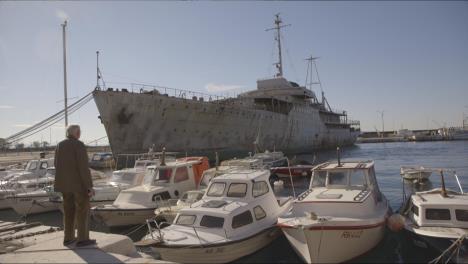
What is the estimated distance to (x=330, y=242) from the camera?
352 inches

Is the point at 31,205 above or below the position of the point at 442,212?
below

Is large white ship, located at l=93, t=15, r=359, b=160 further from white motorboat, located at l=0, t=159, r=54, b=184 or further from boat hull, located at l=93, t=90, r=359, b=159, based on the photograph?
white motorboat, located at l=0, t=159, r=54, b=184

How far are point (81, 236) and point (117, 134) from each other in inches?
1079

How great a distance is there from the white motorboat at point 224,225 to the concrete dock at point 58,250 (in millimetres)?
2899

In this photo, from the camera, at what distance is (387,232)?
12203 millimetres

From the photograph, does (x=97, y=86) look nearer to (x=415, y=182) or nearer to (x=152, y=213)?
(x=152, y=213)

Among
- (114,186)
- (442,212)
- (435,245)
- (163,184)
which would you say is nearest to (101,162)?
(114,186)

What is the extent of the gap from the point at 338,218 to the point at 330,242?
2.73 feet

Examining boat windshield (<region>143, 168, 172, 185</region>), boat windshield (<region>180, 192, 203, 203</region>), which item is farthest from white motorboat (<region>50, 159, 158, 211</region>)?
boat windshield (<region>180, 192, 203, 203</region>)

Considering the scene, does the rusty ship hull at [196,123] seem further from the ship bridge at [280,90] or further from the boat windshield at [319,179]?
the boat windshield at [319,179]

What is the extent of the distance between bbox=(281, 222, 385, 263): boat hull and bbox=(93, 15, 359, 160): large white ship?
22.0m

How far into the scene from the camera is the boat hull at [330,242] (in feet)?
29.1

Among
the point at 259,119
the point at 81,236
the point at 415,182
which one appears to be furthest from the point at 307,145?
the point at 81,236

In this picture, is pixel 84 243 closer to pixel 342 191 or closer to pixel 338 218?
pixel 338 218
